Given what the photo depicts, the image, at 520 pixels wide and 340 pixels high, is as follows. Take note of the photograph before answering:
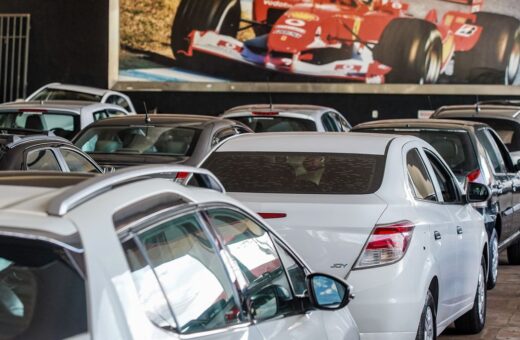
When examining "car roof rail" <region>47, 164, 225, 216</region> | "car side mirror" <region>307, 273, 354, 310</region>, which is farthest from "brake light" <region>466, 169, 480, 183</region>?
"car roof rail" <region>47, 164, 225, 216</region>

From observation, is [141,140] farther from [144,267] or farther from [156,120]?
[144,267]

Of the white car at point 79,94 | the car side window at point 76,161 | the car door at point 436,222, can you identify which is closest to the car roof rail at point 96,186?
the car door at point 436,222

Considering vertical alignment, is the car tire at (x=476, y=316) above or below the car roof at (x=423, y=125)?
below

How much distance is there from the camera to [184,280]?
3822mm

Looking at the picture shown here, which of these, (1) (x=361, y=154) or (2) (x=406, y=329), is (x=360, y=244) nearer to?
(2) (x=406, y=329)

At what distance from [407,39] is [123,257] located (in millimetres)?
23798

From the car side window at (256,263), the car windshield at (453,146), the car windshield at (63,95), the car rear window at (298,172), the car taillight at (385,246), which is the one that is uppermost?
the car side window at (256,263)

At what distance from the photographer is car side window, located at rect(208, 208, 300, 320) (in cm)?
426

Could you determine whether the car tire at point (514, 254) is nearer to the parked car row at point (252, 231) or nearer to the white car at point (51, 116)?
the parked car row at point (252, 231)

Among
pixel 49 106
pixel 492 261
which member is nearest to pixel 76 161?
pixel 492 261

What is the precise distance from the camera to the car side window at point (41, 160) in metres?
9.87

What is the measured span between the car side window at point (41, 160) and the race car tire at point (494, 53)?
1752cm

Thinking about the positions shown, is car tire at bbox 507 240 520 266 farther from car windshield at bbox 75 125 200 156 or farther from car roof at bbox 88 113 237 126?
car windshield at bbox 75 125 200 156

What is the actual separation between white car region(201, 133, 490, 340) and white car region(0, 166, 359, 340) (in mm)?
1826
